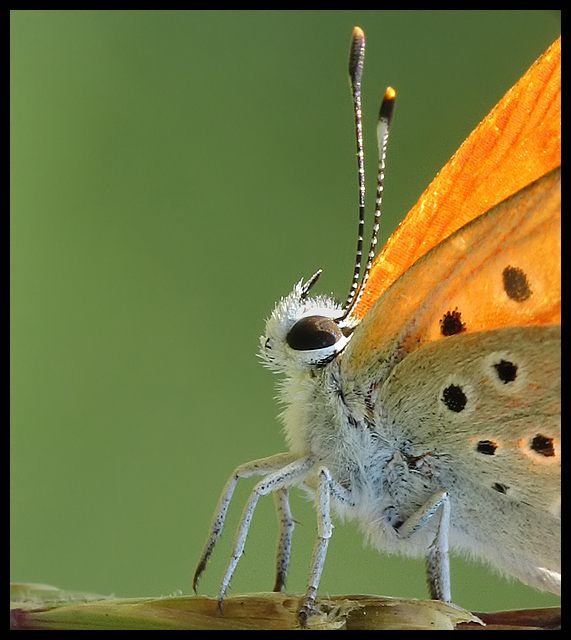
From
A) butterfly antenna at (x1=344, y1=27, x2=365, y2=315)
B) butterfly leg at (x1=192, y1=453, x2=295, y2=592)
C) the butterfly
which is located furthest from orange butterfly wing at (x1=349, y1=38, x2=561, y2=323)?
butterfly leg at (x1=192, y1=453, x2=295, y2=592)

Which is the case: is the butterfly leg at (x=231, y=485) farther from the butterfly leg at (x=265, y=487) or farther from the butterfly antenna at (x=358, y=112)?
the butterfly antenna at (x=358, y=112)

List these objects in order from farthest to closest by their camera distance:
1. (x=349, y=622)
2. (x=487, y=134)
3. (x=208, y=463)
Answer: (x=208, y=463), (x=487, y=134), (x=349, y=622)

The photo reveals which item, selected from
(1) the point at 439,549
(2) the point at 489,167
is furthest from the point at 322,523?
(2) the point at 489,167

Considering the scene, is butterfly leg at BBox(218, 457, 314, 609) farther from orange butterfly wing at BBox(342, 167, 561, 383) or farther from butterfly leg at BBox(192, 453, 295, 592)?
orange butterfly wing at BBox(342, 167, 561, 383)

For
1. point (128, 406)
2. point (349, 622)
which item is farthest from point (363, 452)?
point (128, 406)

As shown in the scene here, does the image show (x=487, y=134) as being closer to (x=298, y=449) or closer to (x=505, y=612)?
(x=298, y=449)

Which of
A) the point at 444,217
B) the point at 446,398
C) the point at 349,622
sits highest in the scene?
the point at 444,217
